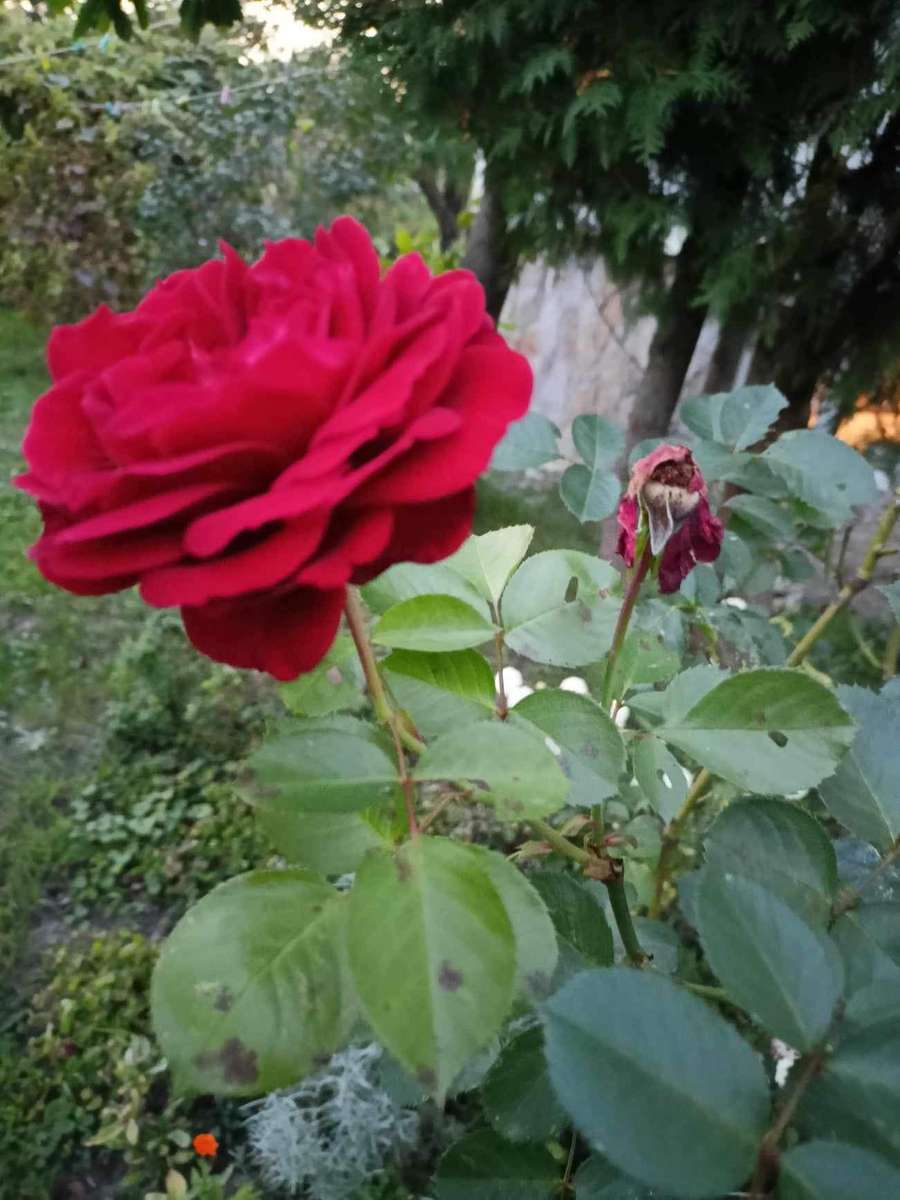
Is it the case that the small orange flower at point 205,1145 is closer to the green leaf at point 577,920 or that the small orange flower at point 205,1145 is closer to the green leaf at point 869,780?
the green leaf at point 577,920

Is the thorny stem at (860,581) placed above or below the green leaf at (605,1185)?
above

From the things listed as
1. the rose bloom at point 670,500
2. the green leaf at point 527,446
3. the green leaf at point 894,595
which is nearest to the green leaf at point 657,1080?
the rose bloom at point 670,500

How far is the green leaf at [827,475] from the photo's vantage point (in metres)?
0.74

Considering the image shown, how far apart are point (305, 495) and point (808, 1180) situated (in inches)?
10.8

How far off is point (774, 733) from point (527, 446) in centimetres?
40

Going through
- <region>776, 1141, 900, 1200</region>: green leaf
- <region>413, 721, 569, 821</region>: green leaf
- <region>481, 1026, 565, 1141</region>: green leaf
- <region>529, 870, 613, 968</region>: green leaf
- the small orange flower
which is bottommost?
the small orange flower

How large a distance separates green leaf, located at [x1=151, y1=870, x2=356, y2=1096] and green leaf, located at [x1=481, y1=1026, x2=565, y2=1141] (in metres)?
0.14

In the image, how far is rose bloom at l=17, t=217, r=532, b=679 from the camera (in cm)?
30

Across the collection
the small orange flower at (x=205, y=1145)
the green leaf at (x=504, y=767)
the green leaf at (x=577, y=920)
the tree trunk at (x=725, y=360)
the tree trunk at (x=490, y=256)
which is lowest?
the small orange flower at (x=205, y=1145)

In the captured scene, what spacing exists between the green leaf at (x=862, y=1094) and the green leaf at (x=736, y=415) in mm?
566

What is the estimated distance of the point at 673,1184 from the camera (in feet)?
0.92

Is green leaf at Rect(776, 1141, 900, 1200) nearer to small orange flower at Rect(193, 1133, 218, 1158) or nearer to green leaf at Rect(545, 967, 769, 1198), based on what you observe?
green leaf at Rect(545, 967, 769, 1198)

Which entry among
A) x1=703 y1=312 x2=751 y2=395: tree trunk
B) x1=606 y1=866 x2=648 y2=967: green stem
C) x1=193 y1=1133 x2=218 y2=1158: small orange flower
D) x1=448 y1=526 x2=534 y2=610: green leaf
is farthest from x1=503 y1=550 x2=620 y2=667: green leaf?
x1=703 y1=312 x2=751 y2=395: tree trunk

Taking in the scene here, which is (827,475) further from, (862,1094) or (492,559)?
(862,1094)
